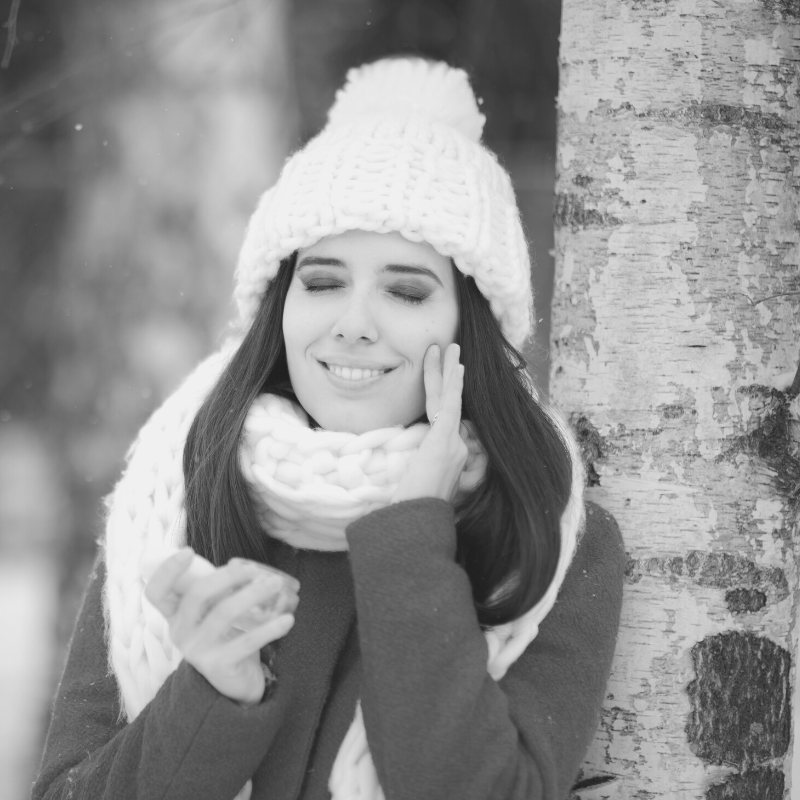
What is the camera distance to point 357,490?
1.80 m

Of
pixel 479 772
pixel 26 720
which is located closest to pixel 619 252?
pixel 479 772

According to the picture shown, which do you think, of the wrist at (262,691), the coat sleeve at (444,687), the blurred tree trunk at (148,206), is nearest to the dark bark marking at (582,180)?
the coat sleeve at (444,687)

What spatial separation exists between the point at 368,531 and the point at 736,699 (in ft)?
2.63

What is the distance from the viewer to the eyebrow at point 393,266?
1.87m

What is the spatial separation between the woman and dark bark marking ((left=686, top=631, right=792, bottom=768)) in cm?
22

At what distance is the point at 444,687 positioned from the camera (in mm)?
1588

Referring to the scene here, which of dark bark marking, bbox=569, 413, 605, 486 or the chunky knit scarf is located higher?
dark bark marking, bbox=569, 413, 605, 486

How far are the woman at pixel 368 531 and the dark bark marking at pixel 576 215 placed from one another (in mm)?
93

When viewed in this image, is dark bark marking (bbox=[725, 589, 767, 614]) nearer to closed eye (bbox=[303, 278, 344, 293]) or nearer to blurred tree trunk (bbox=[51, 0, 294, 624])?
closed eye (bbox=[303, 278, 344, 293])

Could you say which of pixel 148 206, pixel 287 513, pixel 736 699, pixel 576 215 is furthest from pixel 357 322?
pixel 148 206

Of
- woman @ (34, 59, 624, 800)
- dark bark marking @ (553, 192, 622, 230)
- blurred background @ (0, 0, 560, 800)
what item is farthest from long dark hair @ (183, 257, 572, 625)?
blurred background @ (0, 0, 560, 800)

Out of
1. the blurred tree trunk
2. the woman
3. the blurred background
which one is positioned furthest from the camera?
the blurred tree trunk

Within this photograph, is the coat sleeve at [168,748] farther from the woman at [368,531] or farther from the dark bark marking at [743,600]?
the dark bark marking at [743,600]

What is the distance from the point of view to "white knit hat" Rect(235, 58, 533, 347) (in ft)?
6.06
